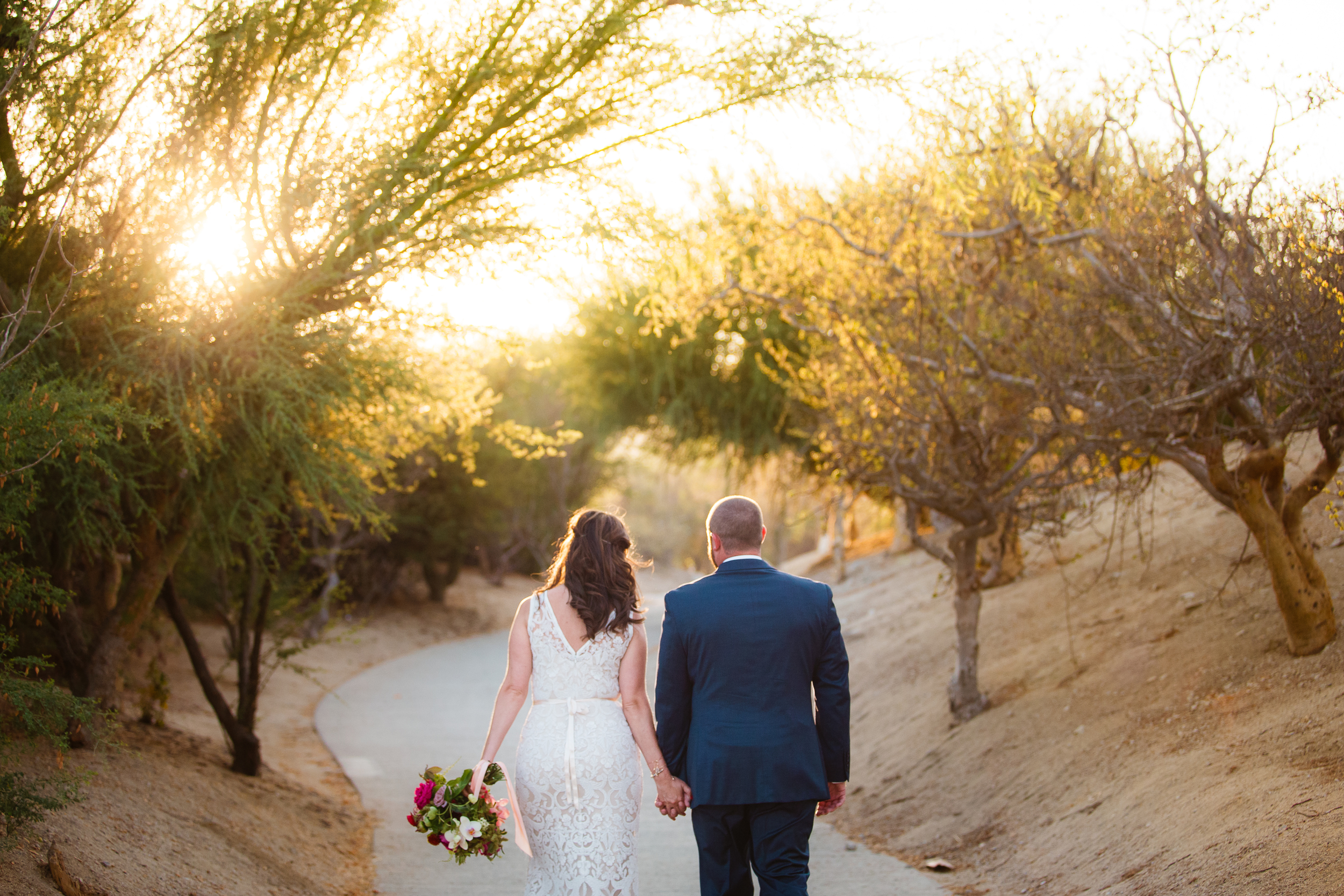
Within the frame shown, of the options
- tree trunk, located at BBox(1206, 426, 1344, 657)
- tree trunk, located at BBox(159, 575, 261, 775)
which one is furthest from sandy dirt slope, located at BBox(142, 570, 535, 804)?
tree trunk, located at BBox(1206, 426, 1344, 657)

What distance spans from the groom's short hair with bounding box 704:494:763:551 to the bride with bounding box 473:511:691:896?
1.47ft

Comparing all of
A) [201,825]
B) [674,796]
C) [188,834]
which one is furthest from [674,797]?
[201,825]

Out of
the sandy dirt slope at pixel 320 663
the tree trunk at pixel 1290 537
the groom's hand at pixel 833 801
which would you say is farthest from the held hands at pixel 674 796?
the tree trunk at pixel 1290 537

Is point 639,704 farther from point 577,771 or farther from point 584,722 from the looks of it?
point 577,771

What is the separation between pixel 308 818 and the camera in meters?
8.33

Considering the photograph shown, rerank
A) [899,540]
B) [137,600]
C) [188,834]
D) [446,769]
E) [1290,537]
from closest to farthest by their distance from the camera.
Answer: [188,834] < [446,769] < [1290,537] < [137,600] < [899,540]

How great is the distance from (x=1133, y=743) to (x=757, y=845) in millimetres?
4290

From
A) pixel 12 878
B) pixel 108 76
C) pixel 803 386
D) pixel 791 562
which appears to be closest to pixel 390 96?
pixel 108 76

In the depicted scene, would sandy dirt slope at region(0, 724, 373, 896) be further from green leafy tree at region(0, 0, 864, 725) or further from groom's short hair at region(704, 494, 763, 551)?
groom's short hair at region(704, 494, 763, 551)

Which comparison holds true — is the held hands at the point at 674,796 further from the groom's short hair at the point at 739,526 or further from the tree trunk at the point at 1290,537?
the tree trunk at the point at 1290,537

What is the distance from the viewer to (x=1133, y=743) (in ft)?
24.2

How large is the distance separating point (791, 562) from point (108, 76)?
30995 mm

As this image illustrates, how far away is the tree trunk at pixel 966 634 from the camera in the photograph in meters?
9.72

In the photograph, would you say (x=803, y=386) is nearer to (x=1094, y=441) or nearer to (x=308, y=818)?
(x=1094, y=441)
